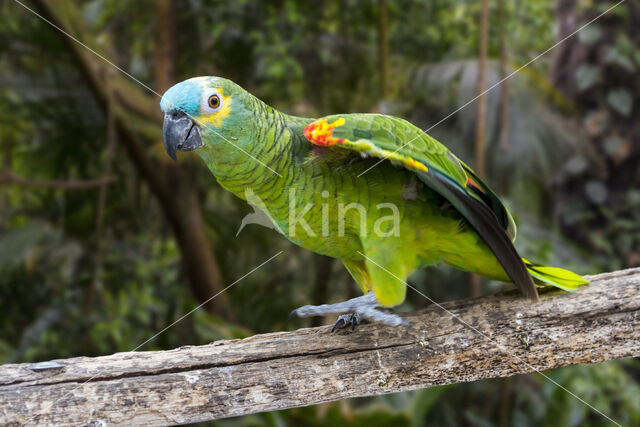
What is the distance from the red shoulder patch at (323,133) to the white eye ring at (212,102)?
0.67 feet

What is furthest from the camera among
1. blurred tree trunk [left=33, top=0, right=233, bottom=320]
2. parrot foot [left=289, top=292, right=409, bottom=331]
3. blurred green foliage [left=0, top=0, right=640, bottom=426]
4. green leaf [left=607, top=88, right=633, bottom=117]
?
green leaf [left=607, top=88, right=633, bottom=117]

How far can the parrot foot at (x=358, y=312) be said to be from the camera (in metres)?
1.29

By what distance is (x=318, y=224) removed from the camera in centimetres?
123

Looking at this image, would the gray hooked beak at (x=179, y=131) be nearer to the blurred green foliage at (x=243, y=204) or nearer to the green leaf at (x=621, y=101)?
the blurred green foliage at (x=243, y=204)

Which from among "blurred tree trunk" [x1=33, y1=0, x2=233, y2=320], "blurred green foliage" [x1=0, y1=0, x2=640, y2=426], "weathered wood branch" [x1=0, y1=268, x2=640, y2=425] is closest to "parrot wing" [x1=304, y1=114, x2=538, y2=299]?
"weathered wood branch" [x1=0, y1=268, x2=640, y2=425]

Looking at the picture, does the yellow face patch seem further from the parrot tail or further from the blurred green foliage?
the blurred green foliage

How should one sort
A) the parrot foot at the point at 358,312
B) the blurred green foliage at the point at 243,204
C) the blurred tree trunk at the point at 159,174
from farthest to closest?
the blurred green foliage at the point at 243,204
the blurred tree trunk at the point at 159,174
the parrot foot at the point at 358,312

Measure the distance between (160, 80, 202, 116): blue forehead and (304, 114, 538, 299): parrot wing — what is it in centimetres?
25

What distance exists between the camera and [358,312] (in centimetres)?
132

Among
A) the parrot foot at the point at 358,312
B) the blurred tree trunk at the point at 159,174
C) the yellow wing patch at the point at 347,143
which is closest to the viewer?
the yellow wing patch at the point at 347,143

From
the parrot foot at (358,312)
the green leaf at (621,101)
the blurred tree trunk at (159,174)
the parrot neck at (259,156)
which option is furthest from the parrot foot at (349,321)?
→ the green leaf at (621,101)

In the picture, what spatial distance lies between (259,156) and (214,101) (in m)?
0.15

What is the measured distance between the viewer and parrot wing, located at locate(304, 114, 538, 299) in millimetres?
1121

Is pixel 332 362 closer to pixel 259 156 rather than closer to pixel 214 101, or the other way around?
pixel 259 156
